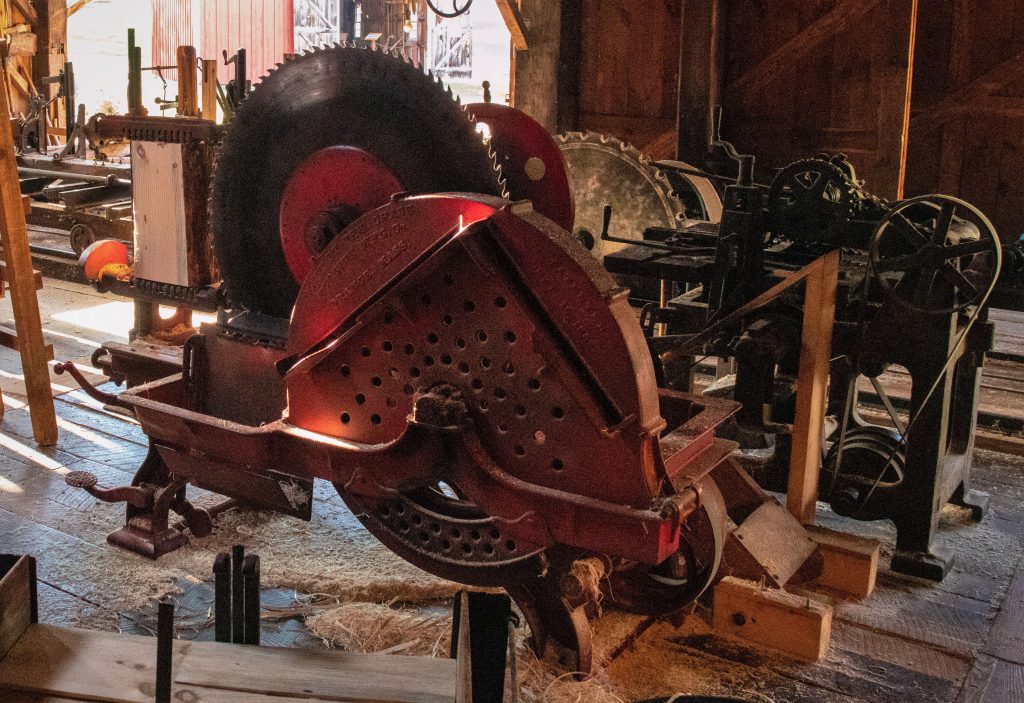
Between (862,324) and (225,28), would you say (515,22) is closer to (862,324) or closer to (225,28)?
(862,324)

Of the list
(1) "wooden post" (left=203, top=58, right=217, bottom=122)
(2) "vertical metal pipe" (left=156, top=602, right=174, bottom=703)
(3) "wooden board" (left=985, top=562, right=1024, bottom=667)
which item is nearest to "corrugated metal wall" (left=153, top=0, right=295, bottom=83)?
(1) "wooden post" (left=203, top=58, right=217, bottom=122)

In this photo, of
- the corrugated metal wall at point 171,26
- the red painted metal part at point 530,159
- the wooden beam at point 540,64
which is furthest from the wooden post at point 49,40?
the red painted metal part at point 530,159

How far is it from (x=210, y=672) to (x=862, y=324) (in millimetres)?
2586

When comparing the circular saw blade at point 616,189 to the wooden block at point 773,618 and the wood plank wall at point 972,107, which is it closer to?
the wooden block at point 773,618

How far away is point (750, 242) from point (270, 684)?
8.03ft

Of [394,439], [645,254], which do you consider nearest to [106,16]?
[645,254]

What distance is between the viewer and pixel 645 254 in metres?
4.37

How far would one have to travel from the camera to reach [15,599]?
229cm

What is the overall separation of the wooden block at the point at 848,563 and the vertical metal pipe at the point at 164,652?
8.09 ft

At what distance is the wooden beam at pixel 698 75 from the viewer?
23.7ft

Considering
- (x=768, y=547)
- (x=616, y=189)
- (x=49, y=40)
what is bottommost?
(x=768, y=547)

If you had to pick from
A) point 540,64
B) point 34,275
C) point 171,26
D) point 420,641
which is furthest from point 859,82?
point 171,26

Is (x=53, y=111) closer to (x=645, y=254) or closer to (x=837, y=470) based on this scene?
(x=645, y=254)

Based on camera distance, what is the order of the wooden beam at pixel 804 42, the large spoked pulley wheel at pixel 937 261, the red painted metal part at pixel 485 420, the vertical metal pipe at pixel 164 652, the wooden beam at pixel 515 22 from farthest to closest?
the wooden beam at pixel 515 22, the wooden beam at pixel 804 42, the large spoked pulley wheel at pixel 937 261, the red painted metal part at pixel 485 420, the vertical metal pipe at pixel 164 652
